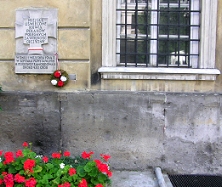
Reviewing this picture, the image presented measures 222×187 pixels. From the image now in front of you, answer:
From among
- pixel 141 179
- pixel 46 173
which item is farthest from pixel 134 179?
pixel 46 173

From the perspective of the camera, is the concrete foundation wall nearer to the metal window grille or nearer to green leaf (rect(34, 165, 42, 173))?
the metal window grille

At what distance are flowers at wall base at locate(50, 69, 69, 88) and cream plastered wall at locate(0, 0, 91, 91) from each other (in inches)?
4.8

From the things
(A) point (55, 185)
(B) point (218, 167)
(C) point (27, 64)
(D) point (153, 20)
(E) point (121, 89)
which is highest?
(D) point (153, 20)

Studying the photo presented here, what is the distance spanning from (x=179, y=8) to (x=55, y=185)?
11.9 feet

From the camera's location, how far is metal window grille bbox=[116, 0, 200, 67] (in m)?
5.27

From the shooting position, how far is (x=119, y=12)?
17.3 feet

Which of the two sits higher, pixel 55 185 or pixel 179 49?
pixel 179 49

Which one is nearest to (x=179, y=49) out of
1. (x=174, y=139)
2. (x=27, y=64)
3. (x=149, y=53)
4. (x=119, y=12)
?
(x=149, y=53)

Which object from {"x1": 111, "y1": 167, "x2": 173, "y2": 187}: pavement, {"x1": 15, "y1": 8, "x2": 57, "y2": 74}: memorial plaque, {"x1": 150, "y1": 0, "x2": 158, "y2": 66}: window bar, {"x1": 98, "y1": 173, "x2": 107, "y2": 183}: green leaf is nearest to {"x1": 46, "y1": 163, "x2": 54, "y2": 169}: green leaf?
{"x1": 98, "y1": 173, "x2": 107, "y2": 183}: green leaf

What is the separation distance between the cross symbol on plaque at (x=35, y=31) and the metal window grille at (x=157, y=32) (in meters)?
1.26

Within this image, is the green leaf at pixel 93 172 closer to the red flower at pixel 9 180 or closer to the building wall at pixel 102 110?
the red flower at pixel 9 180

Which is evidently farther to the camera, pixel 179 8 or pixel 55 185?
pixel 179 8

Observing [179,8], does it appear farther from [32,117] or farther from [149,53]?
[32,117]

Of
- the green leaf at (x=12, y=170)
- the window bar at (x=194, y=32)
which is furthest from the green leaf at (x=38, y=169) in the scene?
the window bar at (x=194, y=32)
